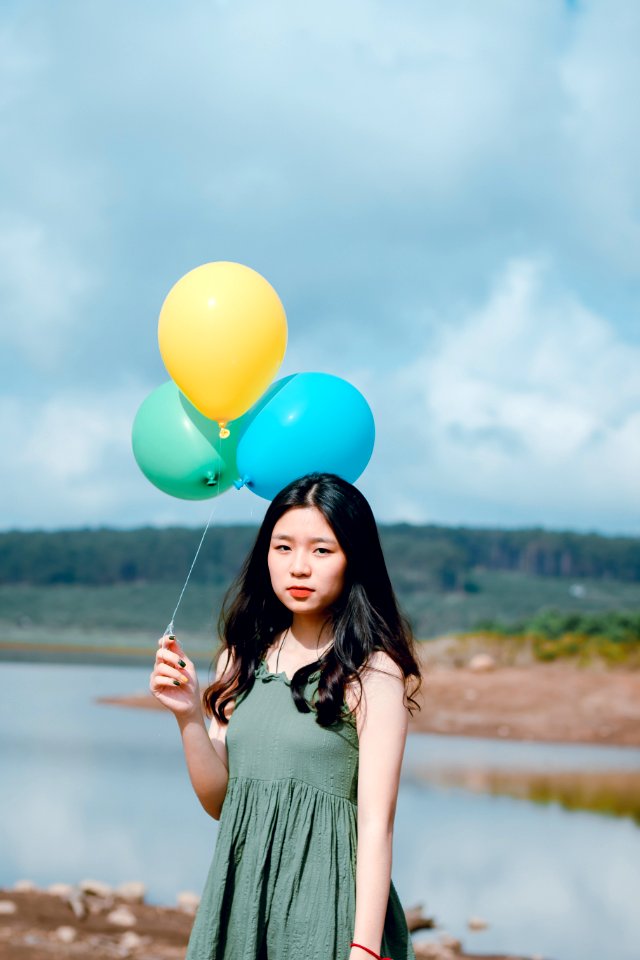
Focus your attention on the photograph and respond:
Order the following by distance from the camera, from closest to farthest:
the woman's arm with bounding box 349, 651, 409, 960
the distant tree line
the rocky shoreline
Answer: the woman's arm with bounding box 349, 651, 409, 960 < the rocky shoreline < the distant tree line

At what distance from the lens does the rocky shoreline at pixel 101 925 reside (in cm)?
564

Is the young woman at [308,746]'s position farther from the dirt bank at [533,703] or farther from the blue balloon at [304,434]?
the dirt bank at [533,703]

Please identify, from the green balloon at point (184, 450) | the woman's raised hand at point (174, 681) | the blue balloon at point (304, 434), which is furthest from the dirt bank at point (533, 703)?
the woman's raised hand at point (174, 681)

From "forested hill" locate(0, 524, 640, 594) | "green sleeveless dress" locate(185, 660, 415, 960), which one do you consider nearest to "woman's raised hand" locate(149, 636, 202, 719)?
"green sleeveless dress" locate(185, 660, 415, 960)

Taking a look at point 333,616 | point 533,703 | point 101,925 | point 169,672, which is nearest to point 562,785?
point 533,703

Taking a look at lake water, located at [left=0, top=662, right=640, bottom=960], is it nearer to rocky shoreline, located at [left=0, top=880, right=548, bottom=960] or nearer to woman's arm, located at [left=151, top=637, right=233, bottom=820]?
rocky shoreline, located at [left=0, top=880, right=548, bottom=960]

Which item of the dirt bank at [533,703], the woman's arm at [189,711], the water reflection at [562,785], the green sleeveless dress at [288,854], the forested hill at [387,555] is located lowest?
the green sleeveless dress at [288,854]

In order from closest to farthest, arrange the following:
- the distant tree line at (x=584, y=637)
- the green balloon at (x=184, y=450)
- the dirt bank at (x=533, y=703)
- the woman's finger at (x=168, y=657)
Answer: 1. the woman's finger at (x=168, y=657)
2. the green balloon at (x=184, y=450)
3. the dirt bank at (x=533, y=703)
4. the distant tree line at (x=584, y=637)

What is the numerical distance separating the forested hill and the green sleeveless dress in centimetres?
4410

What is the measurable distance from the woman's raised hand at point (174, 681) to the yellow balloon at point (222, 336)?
0.87 m

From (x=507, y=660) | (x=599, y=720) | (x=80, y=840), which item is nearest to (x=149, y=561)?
(x=507, y=660)

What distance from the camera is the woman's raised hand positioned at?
2365 mm

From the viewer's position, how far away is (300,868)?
229 centimetres

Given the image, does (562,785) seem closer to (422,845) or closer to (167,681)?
(422,845)
